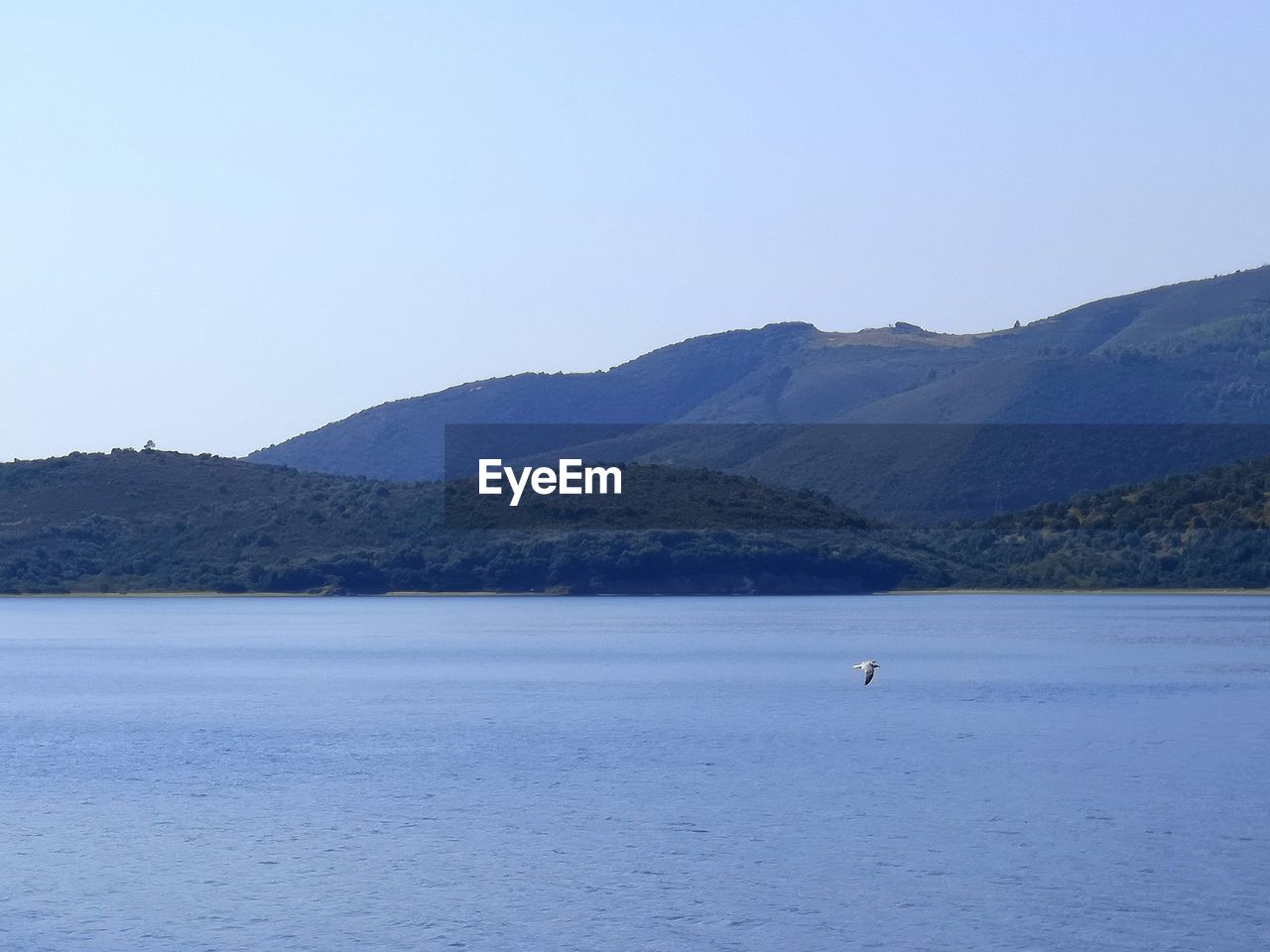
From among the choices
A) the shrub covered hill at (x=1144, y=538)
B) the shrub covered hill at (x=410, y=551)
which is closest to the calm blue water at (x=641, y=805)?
the shrub covered hill at (x=1144, y=538)

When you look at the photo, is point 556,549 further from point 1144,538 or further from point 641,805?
point 641,805

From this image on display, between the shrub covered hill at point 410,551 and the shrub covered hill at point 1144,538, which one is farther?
the shrub covered hill at point 410,551

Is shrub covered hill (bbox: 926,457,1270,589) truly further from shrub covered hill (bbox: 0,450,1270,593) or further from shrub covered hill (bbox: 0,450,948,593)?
shrub covered hill (bbox: 0,450,948,593)

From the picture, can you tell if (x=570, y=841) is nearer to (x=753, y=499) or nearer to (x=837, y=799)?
(x=837, y=799)

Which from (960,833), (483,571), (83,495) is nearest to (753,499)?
(483,571)

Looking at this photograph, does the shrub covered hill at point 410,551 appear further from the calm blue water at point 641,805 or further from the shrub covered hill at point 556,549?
the calm blue water at point 641,805

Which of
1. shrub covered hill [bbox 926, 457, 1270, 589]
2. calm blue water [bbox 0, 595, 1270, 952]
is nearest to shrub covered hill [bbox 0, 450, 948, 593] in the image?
shrub covered hill [bbox 926, 457, 1270, 589]

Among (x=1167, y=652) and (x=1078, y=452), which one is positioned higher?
(x=1078, y=452)

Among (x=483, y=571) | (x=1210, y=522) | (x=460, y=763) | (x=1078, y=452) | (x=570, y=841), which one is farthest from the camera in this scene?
(x=1078, y=452)
